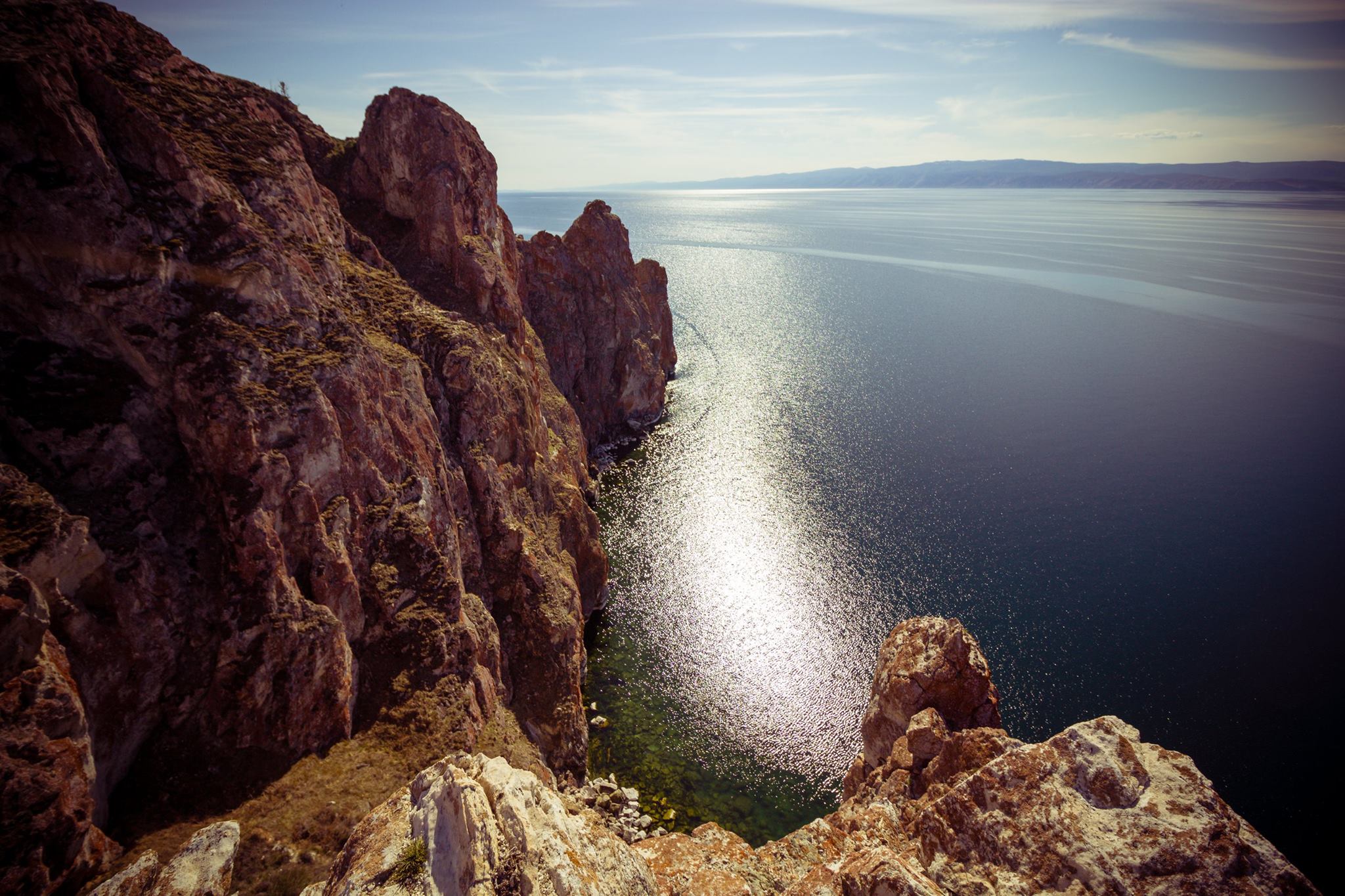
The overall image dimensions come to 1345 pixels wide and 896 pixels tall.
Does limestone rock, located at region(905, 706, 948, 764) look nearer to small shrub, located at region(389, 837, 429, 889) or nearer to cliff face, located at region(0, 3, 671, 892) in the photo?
small shrub, located at region(389, 837, 429, 889)

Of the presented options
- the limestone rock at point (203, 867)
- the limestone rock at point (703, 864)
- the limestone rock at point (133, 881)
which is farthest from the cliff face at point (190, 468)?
the limestone rock at point (703, 864)

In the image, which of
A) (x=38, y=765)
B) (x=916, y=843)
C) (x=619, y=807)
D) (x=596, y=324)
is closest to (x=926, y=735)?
(x=916, y=843)

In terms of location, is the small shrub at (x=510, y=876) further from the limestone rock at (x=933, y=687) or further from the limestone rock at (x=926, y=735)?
the limestone rock at (x=933, y=687)

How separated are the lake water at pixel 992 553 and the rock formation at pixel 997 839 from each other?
16.9m

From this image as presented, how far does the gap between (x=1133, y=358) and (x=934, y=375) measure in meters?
37.7

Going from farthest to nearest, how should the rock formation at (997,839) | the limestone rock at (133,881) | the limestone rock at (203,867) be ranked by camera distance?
the limestone rock at (203,867) < the limestone rock at (133,881) < the rock formation at (997,839)

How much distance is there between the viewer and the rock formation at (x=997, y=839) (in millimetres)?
13508

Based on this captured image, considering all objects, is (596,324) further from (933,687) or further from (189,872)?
(189,872)

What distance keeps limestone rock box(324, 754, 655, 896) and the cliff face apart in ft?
30.4

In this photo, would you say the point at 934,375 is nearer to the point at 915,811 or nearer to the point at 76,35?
the point at 915,811

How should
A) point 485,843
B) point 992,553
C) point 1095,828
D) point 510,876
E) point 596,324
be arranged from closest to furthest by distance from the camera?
1. point 510,876
2. point 485,843
3. point 1095,828
4. point 992,553
5. point 596,324

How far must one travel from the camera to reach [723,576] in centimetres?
5400

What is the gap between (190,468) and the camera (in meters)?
22.9

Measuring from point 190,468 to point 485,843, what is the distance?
63.6ft
